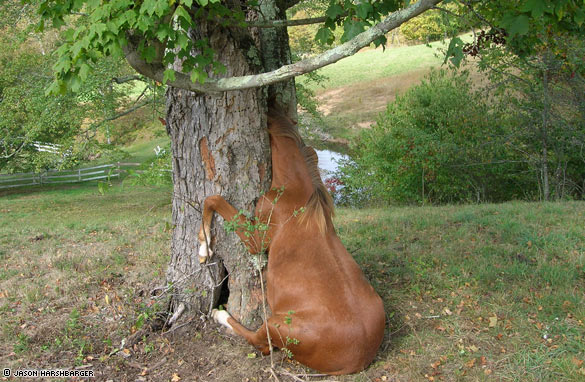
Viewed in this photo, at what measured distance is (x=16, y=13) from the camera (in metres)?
11.2

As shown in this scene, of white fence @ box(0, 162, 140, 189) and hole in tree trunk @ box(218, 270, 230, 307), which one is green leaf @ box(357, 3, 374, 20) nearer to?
hole in tree trunk @ box(218, 270, 230, 307)

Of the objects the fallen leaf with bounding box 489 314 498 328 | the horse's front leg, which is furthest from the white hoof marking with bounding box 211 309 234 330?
the fallen leaf with bounding box 489 314 498 328

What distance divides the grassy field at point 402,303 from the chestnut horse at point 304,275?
0.72 feet

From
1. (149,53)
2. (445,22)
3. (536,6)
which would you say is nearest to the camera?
(536,6)

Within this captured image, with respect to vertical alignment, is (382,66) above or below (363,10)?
above

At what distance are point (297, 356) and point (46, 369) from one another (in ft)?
6.30

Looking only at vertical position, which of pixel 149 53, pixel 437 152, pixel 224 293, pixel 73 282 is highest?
pixel 149 53

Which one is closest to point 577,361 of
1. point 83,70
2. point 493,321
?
point 493,321

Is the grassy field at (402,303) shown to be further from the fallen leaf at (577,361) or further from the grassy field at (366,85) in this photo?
the grassy field at (366,85)

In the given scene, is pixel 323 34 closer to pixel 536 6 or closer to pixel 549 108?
pixel 536 6

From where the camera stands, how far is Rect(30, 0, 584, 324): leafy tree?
10.1 feet

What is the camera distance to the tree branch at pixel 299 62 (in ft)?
9.53

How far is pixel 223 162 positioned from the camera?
3.93 meters

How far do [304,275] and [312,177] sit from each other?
80 centimetres
